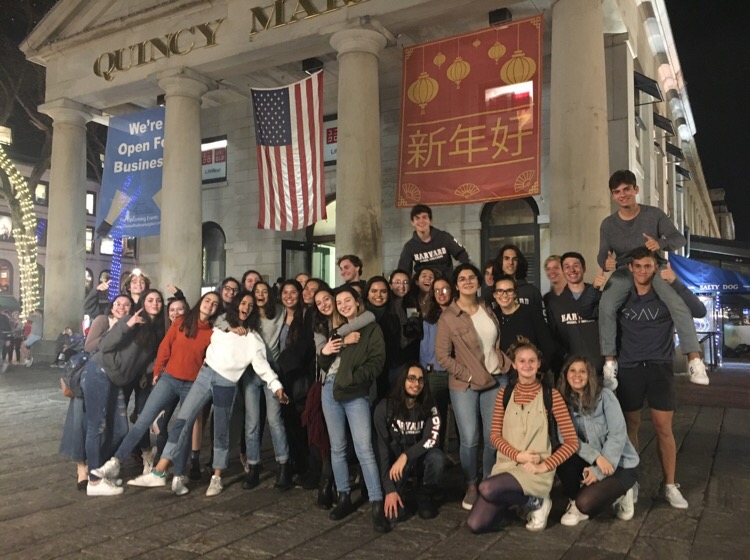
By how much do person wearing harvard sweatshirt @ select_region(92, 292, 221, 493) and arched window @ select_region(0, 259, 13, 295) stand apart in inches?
1586

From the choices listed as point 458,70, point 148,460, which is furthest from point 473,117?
point 148,460

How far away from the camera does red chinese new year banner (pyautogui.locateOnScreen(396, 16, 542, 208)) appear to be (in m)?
9.31

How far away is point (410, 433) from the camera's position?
4766 mm

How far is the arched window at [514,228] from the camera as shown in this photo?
13.0 metres

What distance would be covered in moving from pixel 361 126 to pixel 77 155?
381 inches

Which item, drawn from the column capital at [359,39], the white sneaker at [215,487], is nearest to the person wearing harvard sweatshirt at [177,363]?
the white sneaker at [215,487]

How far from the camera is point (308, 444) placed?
228 inches

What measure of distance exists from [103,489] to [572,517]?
4.12 metres

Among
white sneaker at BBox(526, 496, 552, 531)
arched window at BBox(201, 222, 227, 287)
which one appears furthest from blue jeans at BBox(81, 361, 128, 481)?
arched window at BBox(201, 222, 227, 287)

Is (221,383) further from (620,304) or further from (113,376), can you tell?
(620,304)

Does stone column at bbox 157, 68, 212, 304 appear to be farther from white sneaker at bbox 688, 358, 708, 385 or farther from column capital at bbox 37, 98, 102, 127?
white sneaker at bbox 688, 358, 708, 385

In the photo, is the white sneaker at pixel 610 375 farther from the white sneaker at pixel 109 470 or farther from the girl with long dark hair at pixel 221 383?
the white sneaker at pixel 109 470

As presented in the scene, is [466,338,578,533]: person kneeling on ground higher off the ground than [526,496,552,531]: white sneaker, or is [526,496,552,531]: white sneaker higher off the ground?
[466,338,578,533]: person kneeling on ground

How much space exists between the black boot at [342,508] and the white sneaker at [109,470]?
2.14m
